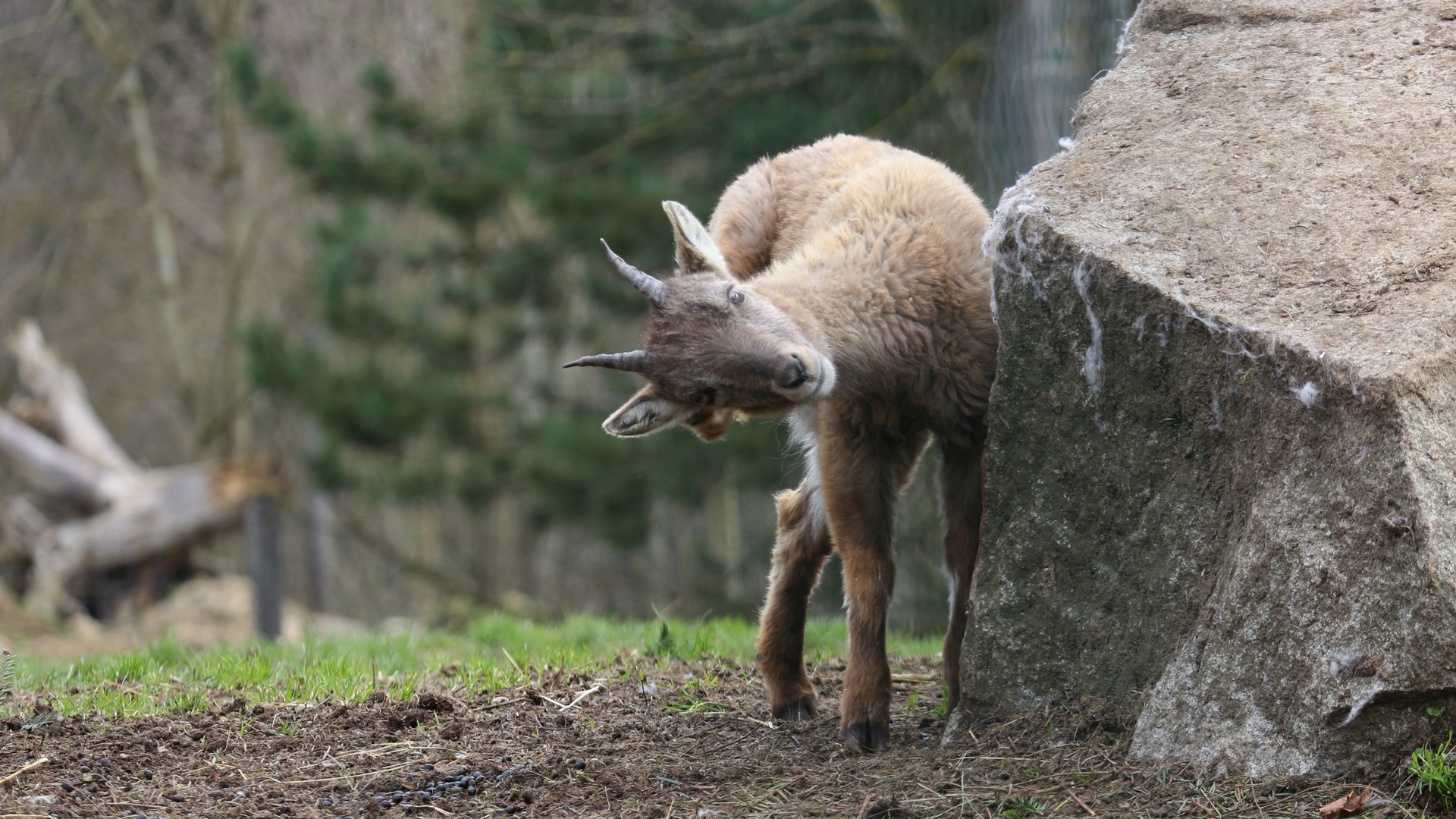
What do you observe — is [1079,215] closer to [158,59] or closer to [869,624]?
[869,624]

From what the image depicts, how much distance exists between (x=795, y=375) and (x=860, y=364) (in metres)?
0.41

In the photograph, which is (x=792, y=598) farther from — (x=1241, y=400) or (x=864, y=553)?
(x=1241, y=400)

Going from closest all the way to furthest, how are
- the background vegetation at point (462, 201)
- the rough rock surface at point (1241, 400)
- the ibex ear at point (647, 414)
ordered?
the rough rock surface at point (1241, 400), the ibex ear at point (647, 414), the background vegetation at point (462, 201)

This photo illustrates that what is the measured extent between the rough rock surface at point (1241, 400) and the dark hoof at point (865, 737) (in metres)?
0.35

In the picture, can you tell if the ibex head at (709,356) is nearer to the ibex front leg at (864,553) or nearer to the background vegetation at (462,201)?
the ibex front leg at (864,553)

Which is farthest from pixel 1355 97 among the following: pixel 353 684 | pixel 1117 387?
pixel 353 684

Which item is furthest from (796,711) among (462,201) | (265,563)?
(462,201)

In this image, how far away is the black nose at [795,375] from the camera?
4.18 m

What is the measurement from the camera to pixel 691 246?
4742 millimetres

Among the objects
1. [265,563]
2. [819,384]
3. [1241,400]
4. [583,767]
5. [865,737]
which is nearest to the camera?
[1241,400]

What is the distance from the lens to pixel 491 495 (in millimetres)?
13852

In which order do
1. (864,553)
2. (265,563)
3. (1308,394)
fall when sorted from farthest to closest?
(265,563), (864,553), (1308,394)

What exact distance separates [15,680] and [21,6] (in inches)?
595

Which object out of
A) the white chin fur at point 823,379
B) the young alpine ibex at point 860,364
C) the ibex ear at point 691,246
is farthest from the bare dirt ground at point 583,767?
the ibex ear at point 691,246
